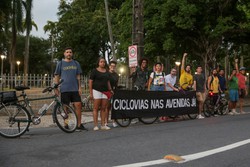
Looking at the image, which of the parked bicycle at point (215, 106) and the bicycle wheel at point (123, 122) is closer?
the bicycle wheel at point (123, 122)

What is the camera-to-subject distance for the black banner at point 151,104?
10062 millimetres

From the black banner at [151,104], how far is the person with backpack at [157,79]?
229 mm

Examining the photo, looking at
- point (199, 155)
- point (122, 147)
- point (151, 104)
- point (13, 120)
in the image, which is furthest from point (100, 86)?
point (199, 155)

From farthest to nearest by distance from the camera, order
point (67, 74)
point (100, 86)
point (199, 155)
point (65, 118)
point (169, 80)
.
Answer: point (169, 80) < point (100, 86) < point (67, 74) < point (65, 118) < point (199, 155)

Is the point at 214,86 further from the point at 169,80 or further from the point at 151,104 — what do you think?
the point at 151,104

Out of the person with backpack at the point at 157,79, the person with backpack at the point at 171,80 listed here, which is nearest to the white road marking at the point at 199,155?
the person with backpack at the point at 157,79

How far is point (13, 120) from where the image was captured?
7.70 meters

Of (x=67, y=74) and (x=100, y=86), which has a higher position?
(x=67, y=74)

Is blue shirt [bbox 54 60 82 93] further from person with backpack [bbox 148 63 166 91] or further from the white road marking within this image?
the white road marking

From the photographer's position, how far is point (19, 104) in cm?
780

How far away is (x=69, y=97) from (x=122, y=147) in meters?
2.64

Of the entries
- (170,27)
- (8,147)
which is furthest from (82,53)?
(8,147)

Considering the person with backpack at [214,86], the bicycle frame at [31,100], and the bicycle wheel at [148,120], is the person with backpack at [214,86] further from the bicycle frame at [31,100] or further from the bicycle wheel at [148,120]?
the bicycle frame at [31,100]

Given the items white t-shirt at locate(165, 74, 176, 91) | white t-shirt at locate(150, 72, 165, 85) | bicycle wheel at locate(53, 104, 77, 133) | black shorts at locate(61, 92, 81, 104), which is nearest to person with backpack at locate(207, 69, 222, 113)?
white t-shirt at locate(165, 74, 176, 91)
